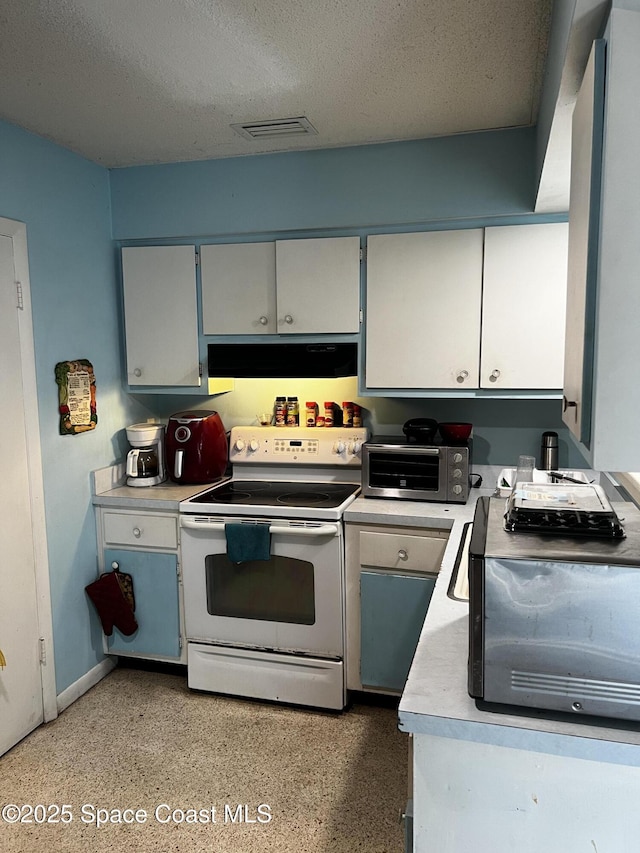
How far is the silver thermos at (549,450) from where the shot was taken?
279 centimetres

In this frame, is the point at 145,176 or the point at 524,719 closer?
the point at 524,719

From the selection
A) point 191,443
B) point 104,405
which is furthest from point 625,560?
point 104,405

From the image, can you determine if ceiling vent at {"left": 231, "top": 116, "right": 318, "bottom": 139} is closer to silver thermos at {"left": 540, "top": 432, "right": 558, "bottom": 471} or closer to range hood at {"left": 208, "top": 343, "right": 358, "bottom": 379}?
range hood at {"left": 208, "top": 343, "right": 358, "bottom": 379}

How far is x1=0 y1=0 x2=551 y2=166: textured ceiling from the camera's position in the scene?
1.69 m

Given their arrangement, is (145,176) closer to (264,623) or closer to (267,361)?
(267,361)

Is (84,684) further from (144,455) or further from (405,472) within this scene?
(405,472)

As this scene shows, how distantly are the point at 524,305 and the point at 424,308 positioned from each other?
0.41 m

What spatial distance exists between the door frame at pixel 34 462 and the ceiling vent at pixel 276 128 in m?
0.97

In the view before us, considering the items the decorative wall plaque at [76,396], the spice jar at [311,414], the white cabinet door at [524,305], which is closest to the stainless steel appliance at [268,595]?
the spice jar at [311,414]

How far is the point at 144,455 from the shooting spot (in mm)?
3137

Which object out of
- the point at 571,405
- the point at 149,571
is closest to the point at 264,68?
the point at 571,405

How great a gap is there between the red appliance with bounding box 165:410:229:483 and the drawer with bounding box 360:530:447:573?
0.93 metres

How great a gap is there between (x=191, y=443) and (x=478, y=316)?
1466 millimetres

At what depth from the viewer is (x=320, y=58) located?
195cm
